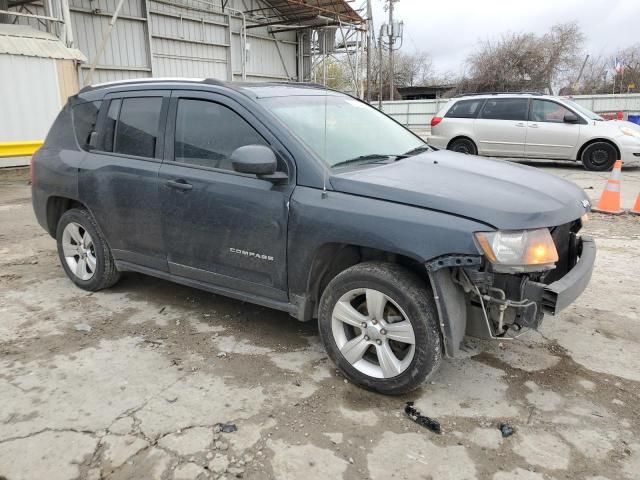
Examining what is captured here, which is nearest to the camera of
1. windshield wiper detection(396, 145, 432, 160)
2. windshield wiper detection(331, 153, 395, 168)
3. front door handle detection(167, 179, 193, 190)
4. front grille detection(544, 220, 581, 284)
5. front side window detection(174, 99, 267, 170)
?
front grille detection(544, 220, 581, 284)

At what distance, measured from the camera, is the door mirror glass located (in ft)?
9.80

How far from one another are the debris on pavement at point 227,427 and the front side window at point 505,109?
436 inches

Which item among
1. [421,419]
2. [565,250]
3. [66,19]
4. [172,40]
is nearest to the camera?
[421,419]

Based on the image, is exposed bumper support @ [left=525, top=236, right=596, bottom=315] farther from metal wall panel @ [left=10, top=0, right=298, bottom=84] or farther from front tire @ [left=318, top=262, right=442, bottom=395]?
metal wall panel @ [left=10, top=0, right=298, bottom=84]

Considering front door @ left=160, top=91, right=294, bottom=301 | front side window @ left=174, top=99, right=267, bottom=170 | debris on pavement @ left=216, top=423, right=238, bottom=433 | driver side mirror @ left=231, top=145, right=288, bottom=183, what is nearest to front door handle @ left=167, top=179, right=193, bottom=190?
front door @ left=160, top=91, right=294, bottom=301

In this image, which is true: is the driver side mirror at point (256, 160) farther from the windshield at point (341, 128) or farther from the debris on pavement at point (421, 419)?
the debris on pavement at point (421, 419)

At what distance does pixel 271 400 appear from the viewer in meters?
2.88

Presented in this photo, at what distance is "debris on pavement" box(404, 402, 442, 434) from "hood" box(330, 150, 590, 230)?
1.08m

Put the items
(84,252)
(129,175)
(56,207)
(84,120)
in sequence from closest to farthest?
(129,175), (84,120), (84,252), (56,207)

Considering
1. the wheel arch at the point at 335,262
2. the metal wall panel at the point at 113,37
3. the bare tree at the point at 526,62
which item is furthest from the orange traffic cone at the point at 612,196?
the bare tree at the point at 526,62

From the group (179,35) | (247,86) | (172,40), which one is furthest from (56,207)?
(179,35)

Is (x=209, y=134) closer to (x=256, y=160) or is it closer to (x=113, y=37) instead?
(x=256, y=160)

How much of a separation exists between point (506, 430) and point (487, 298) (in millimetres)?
682

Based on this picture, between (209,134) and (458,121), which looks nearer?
(209,134)
